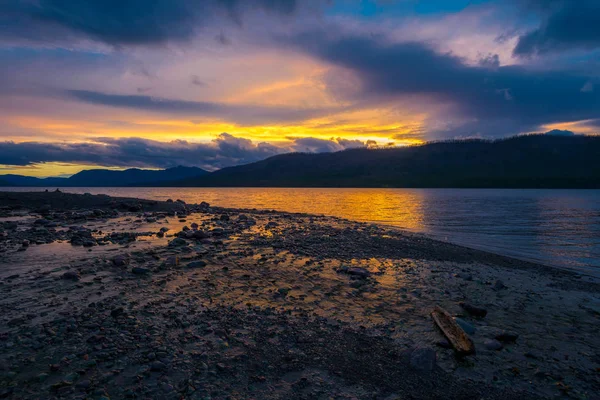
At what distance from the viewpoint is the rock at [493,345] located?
7438 millimetres

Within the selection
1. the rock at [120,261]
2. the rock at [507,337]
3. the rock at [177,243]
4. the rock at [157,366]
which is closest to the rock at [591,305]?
the rock at [507,337]

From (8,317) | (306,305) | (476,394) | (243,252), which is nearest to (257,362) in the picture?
(306,305)

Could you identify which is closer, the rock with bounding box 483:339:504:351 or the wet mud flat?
the wet mud flat

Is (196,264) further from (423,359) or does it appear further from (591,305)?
(591,305)

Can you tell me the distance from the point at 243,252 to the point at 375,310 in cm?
892

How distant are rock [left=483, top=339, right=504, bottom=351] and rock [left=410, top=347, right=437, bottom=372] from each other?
1.64 metres

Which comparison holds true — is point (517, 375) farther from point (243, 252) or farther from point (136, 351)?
point (243, 252)

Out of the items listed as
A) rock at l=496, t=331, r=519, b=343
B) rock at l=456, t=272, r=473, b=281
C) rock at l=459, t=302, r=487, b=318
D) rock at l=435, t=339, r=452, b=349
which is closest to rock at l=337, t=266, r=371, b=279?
rock at l=456, t=272, r=473, b=281

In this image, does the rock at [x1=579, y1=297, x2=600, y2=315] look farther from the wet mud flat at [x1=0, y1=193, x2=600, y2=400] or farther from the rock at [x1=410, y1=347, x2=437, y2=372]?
the rock at [x1=410, y1=347, x2=437, y2=372]

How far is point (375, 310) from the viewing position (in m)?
9.60

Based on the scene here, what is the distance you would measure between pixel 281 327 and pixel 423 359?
3.45 metres

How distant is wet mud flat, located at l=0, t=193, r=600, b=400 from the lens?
228 inches

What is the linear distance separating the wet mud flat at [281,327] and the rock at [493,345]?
0.03m

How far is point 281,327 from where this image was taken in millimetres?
8133
